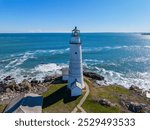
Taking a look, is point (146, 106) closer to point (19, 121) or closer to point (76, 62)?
point (76, 62)

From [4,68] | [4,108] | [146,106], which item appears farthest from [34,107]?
[4,68]

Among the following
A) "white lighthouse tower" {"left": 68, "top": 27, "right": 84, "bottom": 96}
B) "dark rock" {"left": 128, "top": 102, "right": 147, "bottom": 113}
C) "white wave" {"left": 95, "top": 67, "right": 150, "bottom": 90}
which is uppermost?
"white lighthouse tower" {"left": 68, "top": 27, "right": 84, "bottom": 96}

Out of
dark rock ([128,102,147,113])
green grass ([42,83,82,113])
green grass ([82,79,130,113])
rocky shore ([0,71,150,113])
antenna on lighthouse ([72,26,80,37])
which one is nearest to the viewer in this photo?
green grass ([42,83,82,113])

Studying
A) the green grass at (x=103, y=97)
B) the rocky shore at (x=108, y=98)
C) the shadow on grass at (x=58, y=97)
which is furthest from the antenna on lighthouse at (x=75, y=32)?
the rocky shore at (x=108, y=98)

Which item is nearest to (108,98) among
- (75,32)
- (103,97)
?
(103,97)

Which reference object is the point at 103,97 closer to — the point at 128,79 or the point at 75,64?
the point at 75,64

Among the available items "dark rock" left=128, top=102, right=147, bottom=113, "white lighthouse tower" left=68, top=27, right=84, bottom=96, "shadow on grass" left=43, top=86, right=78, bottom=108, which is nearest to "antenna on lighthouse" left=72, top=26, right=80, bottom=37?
"white lighthouse tower" left=68, top=27, right=84, bottom=96

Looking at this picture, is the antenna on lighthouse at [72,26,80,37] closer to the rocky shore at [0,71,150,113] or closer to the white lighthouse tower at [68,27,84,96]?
the white lighthouse tower at [68,27,84,96]
